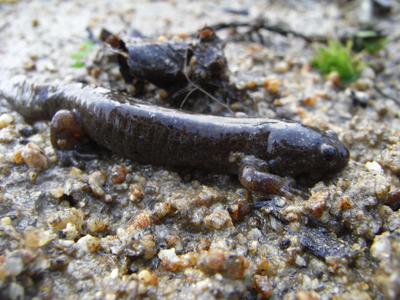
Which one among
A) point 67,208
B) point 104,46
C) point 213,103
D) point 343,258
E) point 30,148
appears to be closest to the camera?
point 343,258

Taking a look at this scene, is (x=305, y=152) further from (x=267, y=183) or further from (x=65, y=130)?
(x=65, y=130)

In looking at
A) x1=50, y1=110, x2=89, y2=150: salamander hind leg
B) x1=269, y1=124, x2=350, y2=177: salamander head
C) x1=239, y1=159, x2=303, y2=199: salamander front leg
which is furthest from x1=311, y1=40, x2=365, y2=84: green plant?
x1=50, y1=110, x2=89, y2=150: salamander hind leg

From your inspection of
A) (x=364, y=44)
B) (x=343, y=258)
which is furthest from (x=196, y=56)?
(x=364, y=44)

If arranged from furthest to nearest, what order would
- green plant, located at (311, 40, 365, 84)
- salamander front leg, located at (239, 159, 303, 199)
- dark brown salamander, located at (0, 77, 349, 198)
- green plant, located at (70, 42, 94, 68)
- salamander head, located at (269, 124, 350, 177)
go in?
green plant, located at (311, 40, 365, 84)
green plant, located at (70, 42, 94, 68)
dark brown salamander, located at (0, 77, 349, 198)
salamander head, located at (269, 124, 350, 177)
salamander front leg, located at (239, 159, 303, 199)

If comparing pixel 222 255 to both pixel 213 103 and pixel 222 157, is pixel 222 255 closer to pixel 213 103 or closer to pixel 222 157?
pixel 222 157

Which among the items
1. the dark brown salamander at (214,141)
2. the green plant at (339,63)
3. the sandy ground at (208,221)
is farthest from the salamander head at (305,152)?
the green plant at (339,63)

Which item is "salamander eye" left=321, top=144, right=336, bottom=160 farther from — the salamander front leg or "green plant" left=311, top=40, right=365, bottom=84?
"green plant" left=311, top=40, right=365, bottom=84
